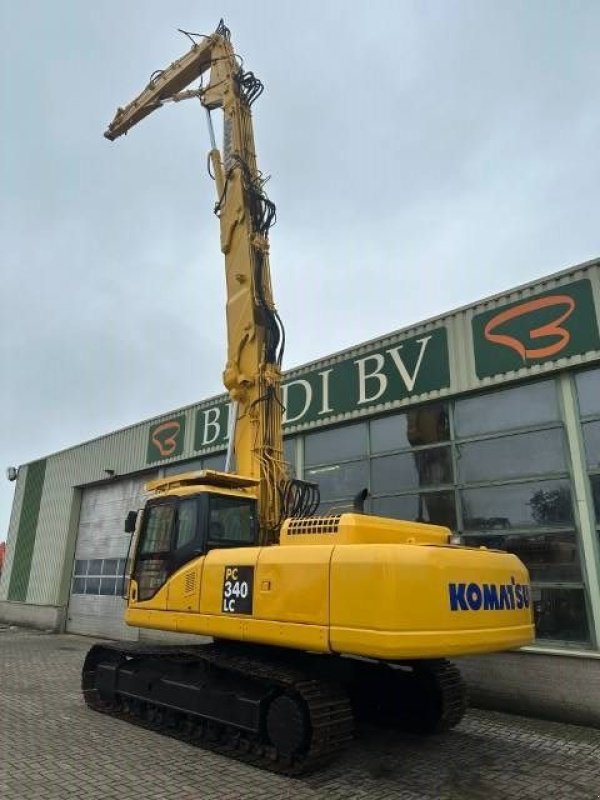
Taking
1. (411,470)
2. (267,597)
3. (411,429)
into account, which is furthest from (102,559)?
(267,597)

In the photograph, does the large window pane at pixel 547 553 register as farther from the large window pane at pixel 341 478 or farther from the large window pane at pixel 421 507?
the large window pane at pixel 341 478

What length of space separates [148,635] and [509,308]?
11.0 meters

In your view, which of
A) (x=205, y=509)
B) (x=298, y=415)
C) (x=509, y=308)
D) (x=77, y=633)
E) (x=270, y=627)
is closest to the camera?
(x=270, y=627)

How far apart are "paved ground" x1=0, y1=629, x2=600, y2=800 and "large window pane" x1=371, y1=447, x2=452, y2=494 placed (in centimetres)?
349

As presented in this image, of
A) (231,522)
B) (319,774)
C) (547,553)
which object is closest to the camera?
(319,774)

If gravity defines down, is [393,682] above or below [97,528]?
below

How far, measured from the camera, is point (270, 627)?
18.4 feet

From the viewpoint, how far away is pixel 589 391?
27.1ft

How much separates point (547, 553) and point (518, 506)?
0.76m

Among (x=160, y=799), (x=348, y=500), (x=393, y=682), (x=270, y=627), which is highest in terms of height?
(x=348, y=500)

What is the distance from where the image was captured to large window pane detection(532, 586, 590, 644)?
7.79m

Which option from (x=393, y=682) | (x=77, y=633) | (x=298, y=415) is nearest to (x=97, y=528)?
(x=77, y=633)

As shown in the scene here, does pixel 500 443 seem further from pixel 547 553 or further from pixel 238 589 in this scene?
pixel 238 589

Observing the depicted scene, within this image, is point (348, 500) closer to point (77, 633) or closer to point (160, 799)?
point (160, 799)
